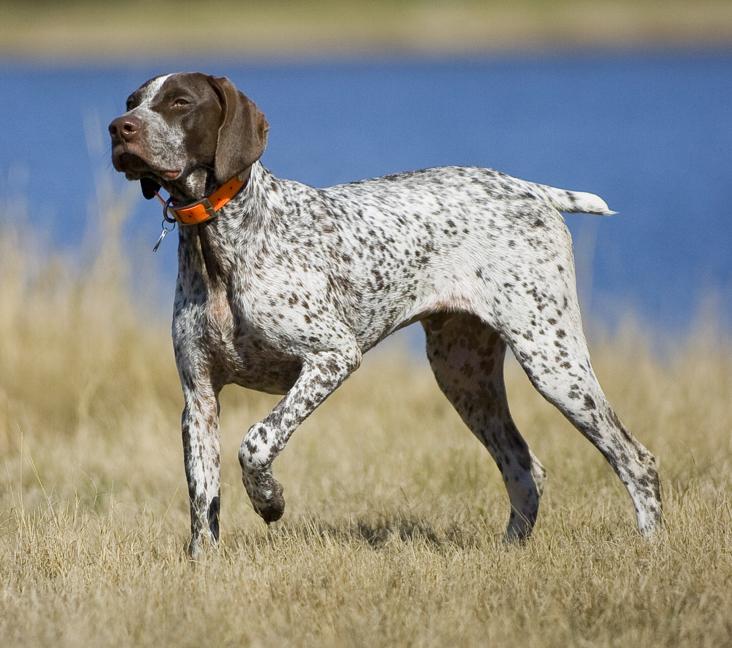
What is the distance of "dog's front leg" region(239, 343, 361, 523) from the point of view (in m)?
5.00

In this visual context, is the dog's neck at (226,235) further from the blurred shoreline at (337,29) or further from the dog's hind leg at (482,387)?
the blurred shoreline at (337,29)

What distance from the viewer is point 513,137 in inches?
957

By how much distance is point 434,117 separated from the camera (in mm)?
27312

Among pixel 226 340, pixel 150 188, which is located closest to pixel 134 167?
pixel 150 188

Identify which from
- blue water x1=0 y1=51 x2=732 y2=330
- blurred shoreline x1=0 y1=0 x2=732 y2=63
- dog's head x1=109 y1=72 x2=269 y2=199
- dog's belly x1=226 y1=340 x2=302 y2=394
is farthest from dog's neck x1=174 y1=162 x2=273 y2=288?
blurred shoreline x1=0 y1=0 x2=732 y2=63

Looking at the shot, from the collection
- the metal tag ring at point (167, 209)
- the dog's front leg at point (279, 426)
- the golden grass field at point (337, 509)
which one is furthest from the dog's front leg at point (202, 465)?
the metal tag ring at point (167, 209)

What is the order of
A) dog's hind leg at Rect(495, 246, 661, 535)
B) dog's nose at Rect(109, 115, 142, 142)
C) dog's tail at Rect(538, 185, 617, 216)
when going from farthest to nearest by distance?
dog's tail at Rect(538, 185, 617, 216)
dog's hind leg at Rect(495, 246, 661, 535)
dog's nose at Rect(109, 115, 142, 142)

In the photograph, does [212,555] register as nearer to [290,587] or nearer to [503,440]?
[290,587]

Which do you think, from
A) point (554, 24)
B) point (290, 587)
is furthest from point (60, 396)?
point (554, 24)

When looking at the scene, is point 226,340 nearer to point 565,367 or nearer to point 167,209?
Result: point 167,209

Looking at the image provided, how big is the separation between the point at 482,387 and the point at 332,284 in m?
1.14

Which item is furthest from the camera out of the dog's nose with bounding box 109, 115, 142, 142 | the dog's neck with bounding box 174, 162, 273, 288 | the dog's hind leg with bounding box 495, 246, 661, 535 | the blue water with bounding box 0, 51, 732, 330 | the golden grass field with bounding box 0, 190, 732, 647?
the blue water with bounding box 0, 51, 732, 330

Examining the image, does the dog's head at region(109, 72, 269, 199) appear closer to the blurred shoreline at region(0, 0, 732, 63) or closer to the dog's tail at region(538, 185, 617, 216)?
the dog's tail at region(538, 185, 617, 216)

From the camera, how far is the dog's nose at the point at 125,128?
4801 mm
